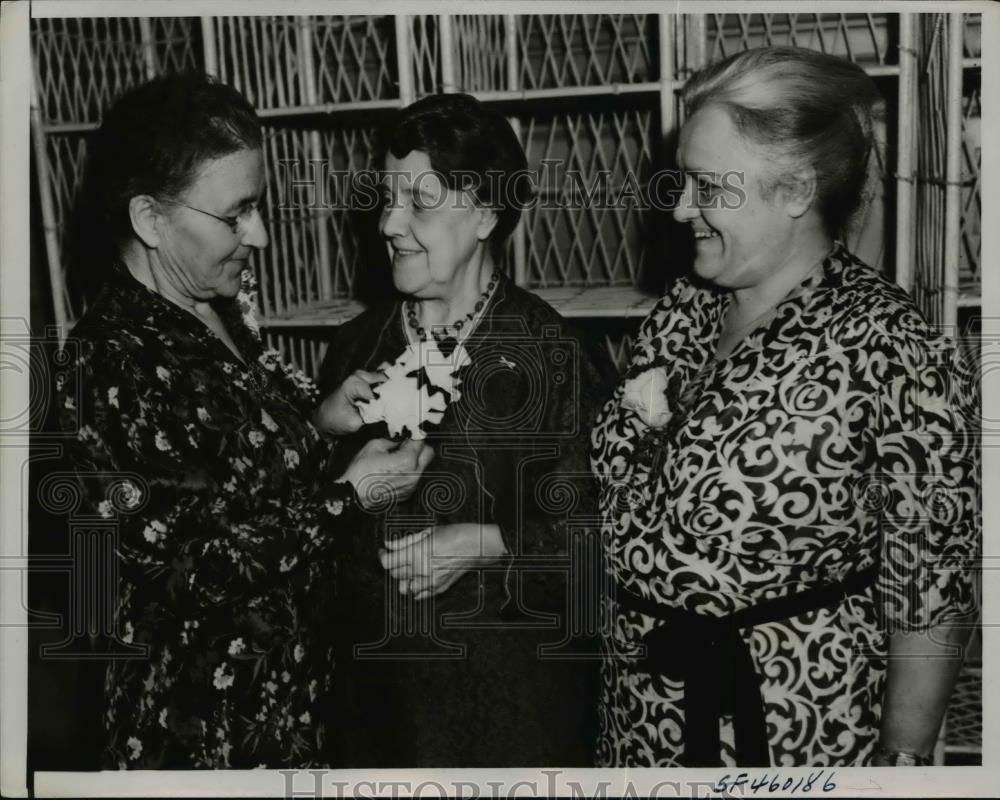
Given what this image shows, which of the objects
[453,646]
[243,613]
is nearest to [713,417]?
[453,646]

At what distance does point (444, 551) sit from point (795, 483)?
544mm

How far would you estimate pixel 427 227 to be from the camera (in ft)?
5.05

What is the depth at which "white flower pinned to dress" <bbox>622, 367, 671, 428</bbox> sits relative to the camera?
4.78 feet

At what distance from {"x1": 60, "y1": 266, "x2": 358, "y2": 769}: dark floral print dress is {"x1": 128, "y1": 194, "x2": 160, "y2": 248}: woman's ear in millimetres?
66

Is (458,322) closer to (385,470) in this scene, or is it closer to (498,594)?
(385,470)

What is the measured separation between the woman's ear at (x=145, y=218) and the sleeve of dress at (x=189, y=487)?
19 cm

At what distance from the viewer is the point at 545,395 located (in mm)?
1545

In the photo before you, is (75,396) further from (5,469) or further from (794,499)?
(794,499)

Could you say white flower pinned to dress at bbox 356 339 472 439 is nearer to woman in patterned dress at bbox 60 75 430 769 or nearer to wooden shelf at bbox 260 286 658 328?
woman in patterned dress at bbox 60 75 430 769

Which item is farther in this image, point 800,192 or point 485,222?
point 485,222

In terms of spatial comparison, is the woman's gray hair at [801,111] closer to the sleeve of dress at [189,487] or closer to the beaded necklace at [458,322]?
the beaded necklace at [458,322]

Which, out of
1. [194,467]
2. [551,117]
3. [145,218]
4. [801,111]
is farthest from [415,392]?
[551,117]

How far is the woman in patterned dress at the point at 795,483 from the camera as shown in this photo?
1.31m

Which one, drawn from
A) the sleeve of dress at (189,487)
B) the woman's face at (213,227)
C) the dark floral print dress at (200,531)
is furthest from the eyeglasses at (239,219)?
the sleeve of dress at (189,487)
